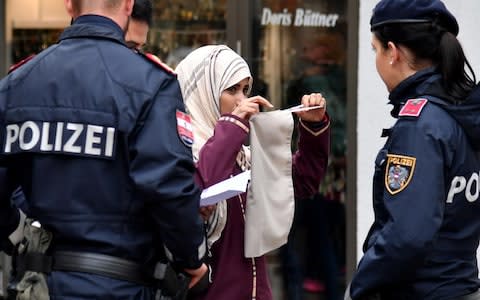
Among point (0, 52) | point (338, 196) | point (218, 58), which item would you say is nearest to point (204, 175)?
point (218, 58)

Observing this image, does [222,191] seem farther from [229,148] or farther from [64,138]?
[64,138]

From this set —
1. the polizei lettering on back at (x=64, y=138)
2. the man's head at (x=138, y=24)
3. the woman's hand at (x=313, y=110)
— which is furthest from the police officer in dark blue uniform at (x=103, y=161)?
the man's head at (x=138, y=24)

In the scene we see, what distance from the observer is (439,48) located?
11.2 feet

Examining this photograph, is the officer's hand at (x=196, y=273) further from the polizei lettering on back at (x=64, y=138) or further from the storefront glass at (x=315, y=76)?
the storefront glass at (x=315, y=76)

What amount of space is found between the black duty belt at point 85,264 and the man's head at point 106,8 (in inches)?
28.8

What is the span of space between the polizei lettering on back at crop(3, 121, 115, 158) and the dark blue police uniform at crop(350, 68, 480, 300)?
0.90 meters

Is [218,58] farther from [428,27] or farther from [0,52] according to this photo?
[0,52]

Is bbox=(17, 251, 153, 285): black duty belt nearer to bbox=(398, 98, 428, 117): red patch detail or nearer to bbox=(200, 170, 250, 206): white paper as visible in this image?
bbox=(200, 170, 250, 206): white paper

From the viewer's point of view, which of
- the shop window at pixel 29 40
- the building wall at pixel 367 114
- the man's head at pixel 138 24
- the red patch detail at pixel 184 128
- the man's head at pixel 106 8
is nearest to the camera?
the red patch detail at pixel 184 128

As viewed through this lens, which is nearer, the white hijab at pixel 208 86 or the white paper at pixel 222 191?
the white paper at pixel 222 191

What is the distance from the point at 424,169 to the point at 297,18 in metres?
3.40

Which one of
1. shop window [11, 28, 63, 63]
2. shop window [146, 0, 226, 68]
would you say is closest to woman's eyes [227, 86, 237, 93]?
shop window [146, 0, 226, 68]

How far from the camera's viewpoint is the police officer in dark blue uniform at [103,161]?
308 centimetres

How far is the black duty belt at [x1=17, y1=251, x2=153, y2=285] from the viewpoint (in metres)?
3.11
